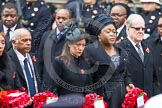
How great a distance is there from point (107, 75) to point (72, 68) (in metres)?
0.50

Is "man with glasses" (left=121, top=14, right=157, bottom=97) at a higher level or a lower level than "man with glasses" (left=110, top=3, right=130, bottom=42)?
lower

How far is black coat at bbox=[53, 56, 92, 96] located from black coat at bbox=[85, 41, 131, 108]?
0.18 meters

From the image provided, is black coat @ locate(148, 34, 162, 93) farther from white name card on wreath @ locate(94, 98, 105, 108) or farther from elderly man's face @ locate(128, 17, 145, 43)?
white name card on wreath @ locate(94, 98, 105, 108)

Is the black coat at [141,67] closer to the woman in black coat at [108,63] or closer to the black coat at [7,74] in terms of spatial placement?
the woman in black coat at [108,63]

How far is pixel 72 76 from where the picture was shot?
7.36m

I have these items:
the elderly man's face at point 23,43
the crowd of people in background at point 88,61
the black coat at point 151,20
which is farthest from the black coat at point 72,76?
the black coat at point 151,20

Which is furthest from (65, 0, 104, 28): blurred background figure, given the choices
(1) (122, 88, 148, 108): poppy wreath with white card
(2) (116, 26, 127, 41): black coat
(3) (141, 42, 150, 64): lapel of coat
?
(1) (122, 88, 148, 108): poppy wreath with white card

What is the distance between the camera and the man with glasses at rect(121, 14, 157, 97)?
8.56 metres

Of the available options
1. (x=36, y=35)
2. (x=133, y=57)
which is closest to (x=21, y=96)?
(x=133, y=57)

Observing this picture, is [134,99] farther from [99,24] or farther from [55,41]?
[55,41]

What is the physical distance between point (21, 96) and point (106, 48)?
5.03 feet

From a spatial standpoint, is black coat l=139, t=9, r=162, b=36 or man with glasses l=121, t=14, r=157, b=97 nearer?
man with glasses l=121, t=14, r=157, b=97

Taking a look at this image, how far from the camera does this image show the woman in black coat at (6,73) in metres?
6.98

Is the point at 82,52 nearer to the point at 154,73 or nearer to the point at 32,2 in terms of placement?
the point at 154,73
